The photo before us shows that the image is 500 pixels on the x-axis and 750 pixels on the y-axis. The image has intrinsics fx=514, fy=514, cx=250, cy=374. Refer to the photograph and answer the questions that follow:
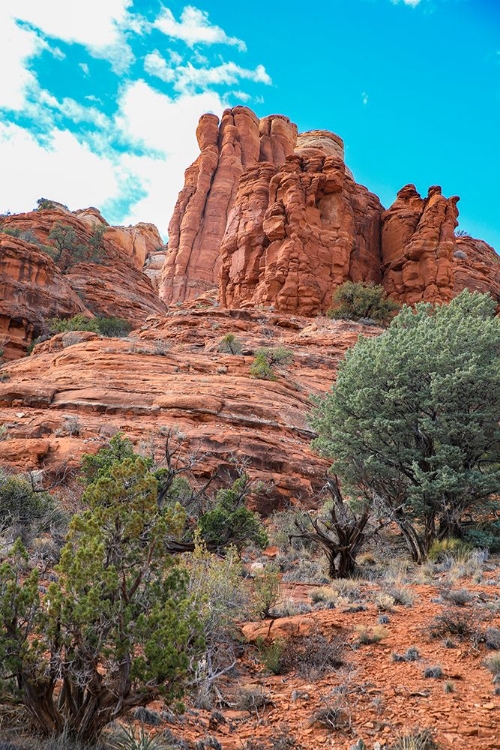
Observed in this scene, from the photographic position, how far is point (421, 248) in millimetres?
36406

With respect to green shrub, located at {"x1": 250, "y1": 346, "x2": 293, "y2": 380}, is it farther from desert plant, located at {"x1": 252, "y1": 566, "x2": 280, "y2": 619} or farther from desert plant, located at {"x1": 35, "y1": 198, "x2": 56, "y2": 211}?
desert plant, located at {"x1": 35, "y1": 198, "x2": 56, "y2": 211}

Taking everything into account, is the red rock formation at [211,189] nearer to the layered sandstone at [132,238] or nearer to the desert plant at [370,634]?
the layered sandstone at [132,238]

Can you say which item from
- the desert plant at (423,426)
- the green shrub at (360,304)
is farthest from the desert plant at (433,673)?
the green shrub at (360,304)

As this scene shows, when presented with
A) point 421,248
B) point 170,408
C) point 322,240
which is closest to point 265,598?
point 170,408

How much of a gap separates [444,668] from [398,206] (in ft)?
132

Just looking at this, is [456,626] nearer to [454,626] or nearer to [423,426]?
[454,626]

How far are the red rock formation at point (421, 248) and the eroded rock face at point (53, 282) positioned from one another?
1949cm

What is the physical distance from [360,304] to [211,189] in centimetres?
3643

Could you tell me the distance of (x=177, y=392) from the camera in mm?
17000

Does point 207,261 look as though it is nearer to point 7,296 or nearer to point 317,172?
point 317,172

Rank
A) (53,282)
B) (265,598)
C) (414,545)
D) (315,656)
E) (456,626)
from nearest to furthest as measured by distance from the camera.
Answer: (315,656), (456,626), (265,598), (414,545), (53,282)

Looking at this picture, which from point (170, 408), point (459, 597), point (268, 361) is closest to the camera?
point (459, 597)

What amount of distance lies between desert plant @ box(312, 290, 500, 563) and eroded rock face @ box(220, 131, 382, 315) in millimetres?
21365

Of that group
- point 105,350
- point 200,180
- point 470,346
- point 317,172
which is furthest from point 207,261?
point 470,346
